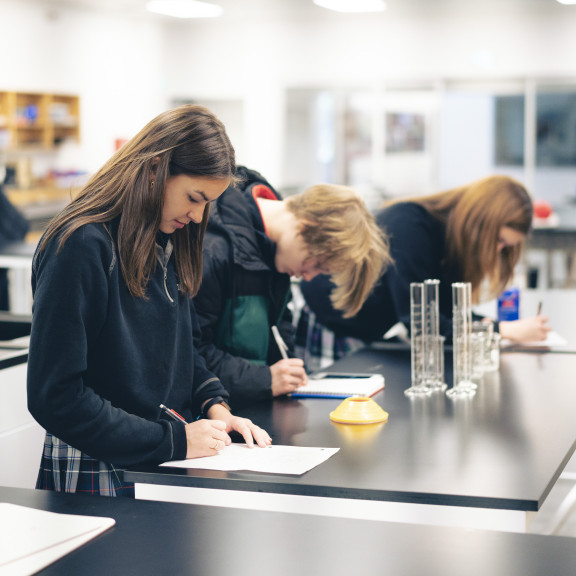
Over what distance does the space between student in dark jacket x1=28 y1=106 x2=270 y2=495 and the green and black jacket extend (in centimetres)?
30

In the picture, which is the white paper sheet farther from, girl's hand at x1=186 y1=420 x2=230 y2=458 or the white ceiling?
the white ceiling

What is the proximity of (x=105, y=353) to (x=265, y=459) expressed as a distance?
329mm

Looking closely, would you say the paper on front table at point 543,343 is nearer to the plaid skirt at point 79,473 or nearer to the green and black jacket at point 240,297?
the green and black jacket at point 240,297

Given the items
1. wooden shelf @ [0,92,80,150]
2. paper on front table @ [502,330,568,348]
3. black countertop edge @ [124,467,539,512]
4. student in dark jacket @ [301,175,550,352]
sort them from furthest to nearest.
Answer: wooden shelf @ [0,92,80,150], paper on front table @ [502,330,568,348], student in dark jacket @ [301,175,550,352], black countertop edge @ [124,467,539,512]

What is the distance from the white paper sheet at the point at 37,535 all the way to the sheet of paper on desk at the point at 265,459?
0.31 m

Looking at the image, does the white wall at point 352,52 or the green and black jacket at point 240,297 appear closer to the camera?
the green and black jacket at point 240,297

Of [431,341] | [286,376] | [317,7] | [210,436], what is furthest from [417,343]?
[317,7]

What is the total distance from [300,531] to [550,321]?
223cm

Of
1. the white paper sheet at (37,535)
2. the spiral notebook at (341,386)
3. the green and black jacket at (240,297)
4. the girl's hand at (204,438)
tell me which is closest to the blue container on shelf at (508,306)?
the spiral notebook at (341,386)

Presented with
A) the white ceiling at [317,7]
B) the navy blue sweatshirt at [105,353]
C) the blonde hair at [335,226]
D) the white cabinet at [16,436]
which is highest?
the white ceiling at [317,7]

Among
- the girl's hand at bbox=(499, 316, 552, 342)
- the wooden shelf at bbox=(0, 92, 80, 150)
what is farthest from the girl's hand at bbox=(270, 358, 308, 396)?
the wooden shelf at bbox=(0, 92, 80, 150)

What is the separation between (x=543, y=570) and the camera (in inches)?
39.7

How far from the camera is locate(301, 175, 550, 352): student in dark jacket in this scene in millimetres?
2605

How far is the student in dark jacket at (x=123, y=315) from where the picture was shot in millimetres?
1390
